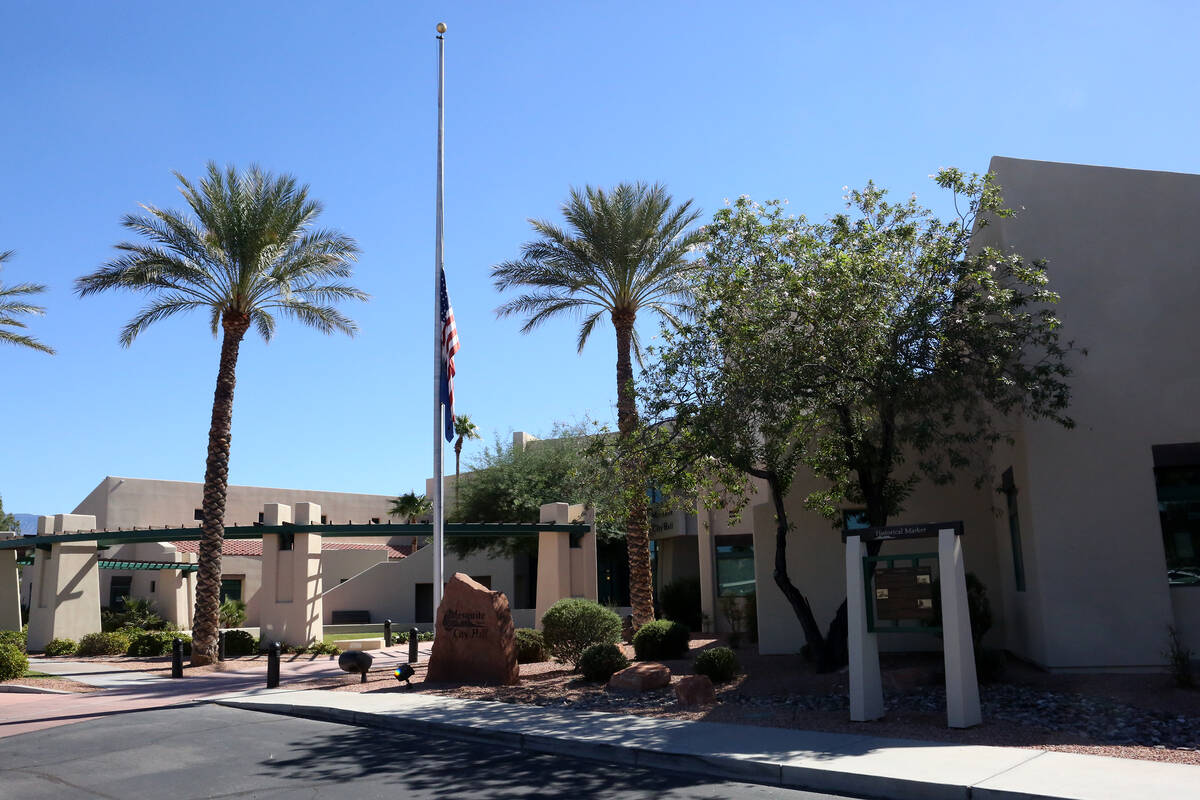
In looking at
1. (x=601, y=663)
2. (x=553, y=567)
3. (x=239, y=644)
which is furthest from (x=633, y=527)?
(x=239, y=644)

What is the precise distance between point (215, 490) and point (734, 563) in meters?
14.4

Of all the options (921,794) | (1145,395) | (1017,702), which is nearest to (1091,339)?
(1145,395)

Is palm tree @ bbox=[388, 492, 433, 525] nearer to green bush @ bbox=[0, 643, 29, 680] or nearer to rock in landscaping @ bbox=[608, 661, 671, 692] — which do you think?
green bush @ bbox=[0, 643, 29, 680]

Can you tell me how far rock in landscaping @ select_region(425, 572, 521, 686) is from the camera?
51.9ft

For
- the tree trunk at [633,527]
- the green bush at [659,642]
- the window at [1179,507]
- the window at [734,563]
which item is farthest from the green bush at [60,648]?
the window at [1179,507]

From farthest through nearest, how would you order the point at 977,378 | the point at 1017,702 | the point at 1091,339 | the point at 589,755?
1. the point at 1091,339
2. the point at 977,378
3. the point at 1017,702
4. the point at 589,755

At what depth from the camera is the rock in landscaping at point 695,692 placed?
1245cm

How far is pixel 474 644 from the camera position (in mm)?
16047

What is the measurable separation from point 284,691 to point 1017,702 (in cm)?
1159

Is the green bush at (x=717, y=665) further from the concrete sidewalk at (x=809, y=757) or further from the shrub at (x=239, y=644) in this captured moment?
the shrub at (x=239, y=644)

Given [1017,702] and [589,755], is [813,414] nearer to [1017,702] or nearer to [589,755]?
[1017,702]

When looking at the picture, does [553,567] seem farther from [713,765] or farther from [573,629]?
[713,765]

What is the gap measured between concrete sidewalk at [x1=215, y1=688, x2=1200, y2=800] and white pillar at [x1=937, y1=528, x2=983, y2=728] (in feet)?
2.90

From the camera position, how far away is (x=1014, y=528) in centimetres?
1538
